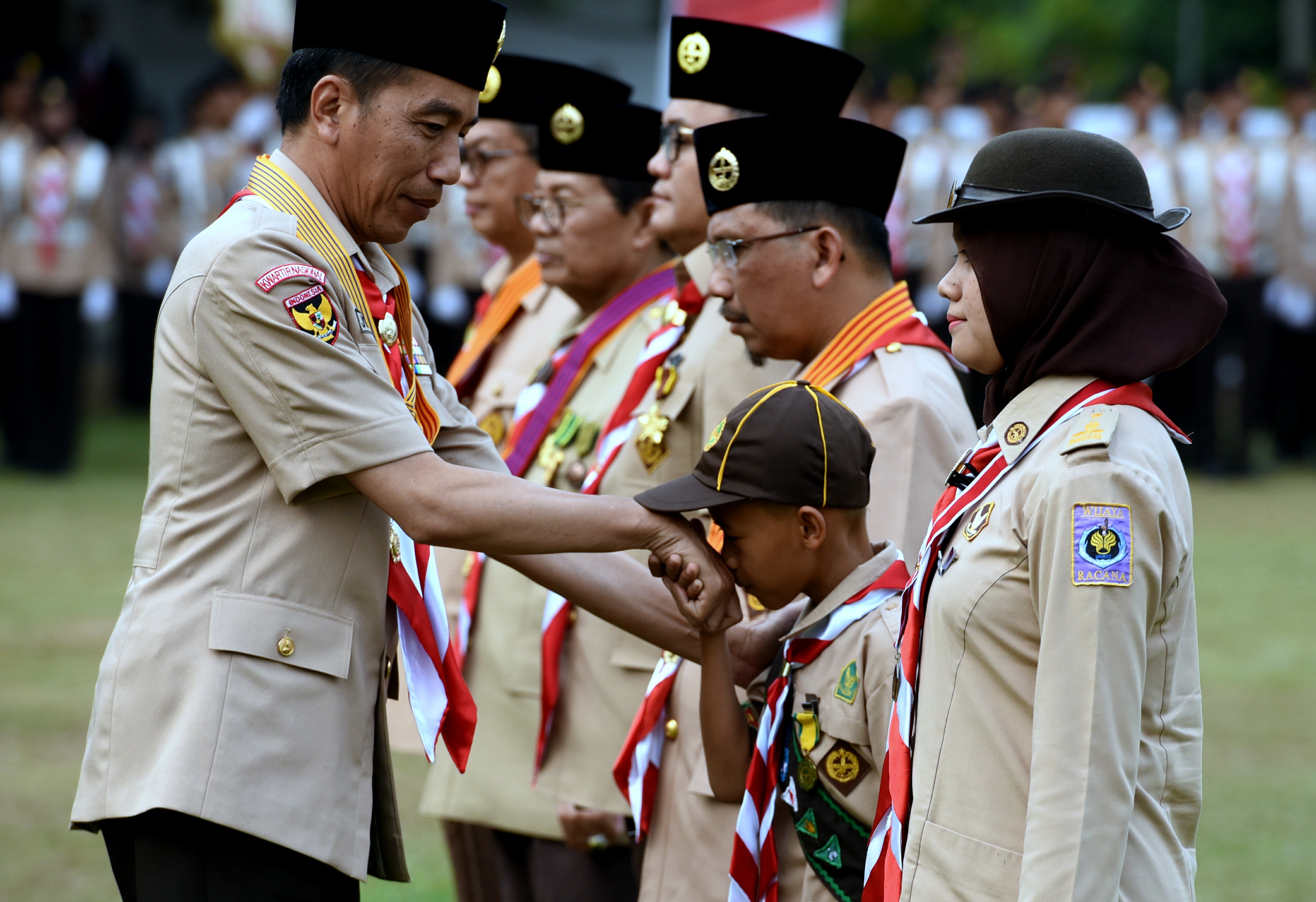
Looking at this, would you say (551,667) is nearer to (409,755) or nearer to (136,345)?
(409,755)

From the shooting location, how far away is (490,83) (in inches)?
186

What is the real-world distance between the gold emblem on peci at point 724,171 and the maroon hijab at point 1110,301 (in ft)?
3.78

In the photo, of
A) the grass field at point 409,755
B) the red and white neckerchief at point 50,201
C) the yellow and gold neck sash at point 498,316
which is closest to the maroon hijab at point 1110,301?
the yellow and gold neck sash at point 498,316

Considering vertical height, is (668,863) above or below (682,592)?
below

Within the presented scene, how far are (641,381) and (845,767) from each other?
1474 millimetres

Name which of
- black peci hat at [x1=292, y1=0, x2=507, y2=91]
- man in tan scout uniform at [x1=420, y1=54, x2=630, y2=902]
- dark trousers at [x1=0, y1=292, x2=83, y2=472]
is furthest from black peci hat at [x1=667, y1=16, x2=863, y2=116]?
dark trousers at [x1=0, y1=292, x2=83, y2=472]

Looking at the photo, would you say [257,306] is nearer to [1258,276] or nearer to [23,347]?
[23,347]

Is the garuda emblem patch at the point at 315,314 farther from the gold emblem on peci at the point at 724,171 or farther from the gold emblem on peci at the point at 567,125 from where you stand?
the gold emblem on peci at the point at 567,125

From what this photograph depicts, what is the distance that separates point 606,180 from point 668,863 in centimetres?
202

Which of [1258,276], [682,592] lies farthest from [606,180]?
[1258,276]

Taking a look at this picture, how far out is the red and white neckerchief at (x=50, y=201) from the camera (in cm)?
1240

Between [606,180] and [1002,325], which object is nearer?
[1002,325]

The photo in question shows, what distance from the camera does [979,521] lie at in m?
2.29

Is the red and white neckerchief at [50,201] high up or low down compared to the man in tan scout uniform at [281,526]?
up
